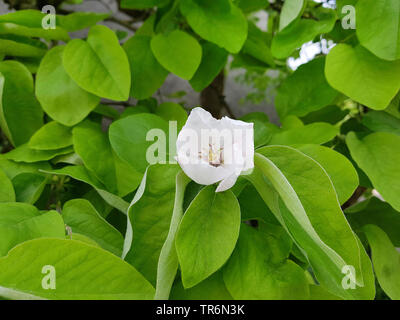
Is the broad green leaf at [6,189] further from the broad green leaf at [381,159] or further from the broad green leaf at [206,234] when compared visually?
the broad green leaf at [381,159]

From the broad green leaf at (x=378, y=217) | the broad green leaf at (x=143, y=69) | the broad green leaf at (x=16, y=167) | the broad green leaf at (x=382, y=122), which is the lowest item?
the broad green leaf at (x=378, y=217)

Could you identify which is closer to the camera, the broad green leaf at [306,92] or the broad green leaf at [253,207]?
the broad green leaf at [253,207]

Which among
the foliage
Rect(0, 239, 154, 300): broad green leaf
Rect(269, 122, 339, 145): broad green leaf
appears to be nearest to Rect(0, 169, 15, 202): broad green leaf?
the foliage

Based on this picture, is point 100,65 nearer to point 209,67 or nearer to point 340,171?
point 209,67

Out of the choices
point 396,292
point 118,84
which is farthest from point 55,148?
point 396,292

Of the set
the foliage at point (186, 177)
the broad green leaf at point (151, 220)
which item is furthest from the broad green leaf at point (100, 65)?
the broad green leaf at point (151, 220)

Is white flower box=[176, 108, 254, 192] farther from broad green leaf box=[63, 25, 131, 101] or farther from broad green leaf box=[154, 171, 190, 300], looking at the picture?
broad green leaf box=[63, 25, 131, 101]
